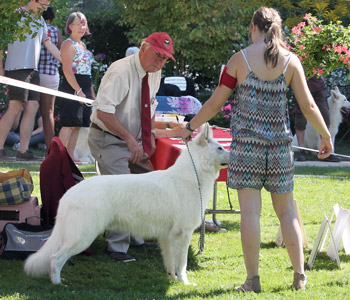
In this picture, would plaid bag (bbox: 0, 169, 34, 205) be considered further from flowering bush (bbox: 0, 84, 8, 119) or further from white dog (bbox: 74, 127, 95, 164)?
flowering bush (bbox: 0, 84, 8, 119)

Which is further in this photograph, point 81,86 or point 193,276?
point 81,86

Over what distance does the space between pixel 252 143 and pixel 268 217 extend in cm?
316

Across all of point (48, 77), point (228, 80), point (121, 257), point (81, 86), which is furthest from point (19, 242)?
point (48, 77)

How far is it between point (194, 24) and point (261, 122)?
11.2 metres

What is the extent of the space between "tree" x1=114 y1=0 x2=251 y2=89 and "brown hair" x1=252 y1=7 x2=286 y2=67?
9969 millimetres

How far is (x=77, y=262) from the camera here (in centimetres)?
509

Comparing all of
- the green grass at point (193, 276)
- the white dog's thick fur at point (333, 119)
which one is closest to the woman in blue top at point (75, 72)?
the green grass at point (193, 276)

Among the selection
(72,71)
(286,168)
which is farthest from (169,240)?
(72,71)

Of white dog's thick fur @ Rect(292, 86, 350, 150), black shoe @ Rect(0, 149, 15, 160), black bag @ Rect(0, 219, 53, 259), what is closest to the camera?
black bag @ Rect(0, 219, 53, 259)

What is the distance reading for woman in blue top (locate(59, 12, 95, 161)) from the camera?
8.67 meters

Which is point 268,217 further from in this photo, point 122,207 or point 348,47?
point 122,207

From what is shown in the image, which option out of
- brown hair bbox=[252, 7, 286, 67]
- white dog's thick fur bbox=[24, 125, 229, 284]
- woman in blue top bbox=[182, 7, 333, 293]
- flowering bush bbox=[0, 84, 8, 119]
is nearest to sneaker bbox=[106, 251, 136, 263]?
white dog's thick fur bbox=[24, 125, 229, 284]

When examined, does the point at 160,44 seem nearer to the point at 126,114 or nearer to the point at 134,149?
the point at 126,114

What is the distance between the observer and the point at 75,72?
892cm
